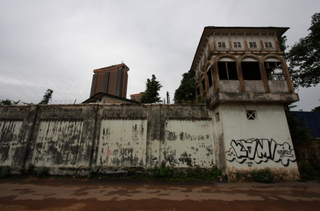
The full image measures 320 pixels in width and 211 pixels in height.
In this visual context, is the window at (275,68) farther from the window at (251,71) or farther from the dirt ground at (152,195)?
the dirt ground at (152,195)

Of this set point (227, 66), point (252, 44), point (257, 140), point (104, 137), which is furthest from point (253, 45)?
point (104, 137)

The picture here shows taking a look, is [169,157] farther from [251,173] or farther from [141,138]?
[251,173]

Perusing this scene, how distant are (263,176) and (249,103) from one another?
4.11m

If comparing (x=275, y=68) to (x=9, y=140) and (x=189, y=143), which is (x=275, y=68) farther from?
(x=9, y=140)

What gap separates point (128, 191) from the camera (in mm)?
6633

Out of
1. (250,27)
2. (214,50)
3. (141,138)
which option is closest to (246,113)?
(214,50)

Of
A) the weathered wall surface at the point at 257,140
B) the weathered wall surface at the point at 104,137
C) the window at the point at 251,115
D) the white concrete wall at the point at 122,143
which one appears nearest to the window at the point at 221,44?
the weathered wall surface at the point at 257,140

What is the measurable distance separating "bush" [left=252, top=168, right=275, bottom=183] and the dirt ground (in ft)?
0.99

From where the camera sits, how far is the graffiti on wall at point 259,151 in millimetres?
8031

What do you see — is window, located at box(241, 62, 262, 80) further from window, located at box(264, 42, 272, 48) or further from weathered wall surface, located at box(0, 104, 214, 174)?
weathered wall surface, located at box(0, 104, 214, 174)

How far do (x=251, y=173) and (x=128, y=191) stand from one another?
6601 millimetres

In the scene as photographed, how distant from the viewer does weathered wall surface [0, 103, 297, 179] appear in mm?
8242

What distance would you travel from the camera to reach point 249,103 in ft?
29.3

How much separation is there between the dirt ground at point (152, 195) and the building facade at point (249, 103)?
1.43 metres
